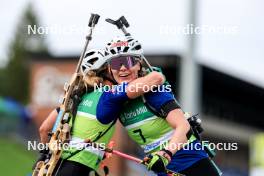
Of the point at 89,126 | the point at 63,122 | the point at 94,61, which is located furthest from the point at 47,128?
the point at 94,61

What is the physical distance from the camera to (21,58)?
89.2 metres

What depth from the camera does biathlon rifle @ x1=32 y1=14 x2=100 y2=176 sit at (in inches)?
273

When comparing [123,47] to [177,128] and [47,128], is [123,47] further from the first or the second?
[47,128]

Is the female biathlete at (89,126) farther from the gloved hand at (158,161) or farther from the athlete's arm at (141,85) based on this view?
the gloved hand at (158,161)

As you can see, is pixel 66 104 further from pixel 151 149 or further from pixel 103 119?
pixel 151 149

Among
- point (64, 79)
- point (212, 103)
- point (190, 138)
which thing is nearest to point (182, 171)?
point (190, 138)

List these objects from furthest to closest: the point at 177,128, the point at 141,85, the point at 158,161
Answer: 1. the point at 141,85
2. the point at 177,128
3. the point at 158,161

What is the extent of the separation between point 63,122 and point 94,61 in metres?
0.63

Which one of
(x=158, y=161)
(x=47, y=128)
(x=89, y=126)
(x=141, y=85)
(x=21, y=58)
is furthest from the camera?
(x=21, y=58)

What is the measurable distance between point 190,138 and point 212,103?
31674mm

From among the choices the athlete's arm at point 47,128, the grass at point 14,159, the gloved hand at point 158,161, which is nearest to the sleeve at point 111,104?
the gloved hand at point 158,161

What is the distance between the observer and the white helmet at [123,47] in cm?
701

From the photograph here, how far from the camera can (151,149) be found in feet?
22.9

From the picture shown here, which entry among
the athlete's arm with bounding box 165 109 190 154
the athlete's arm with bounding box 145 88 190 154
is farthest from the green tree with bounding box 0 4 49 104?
the athlete's arm with bounding box 165 109 190 154
